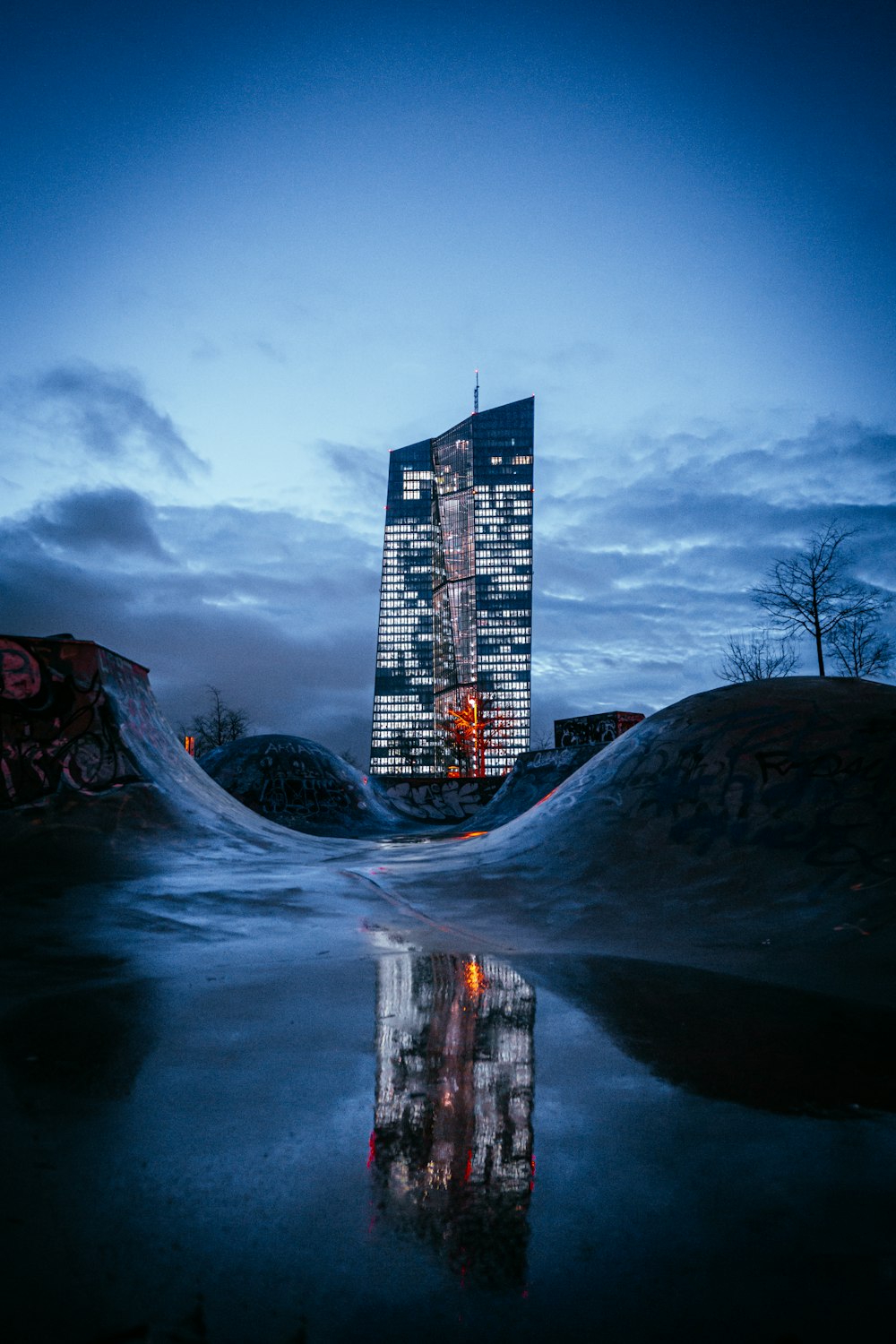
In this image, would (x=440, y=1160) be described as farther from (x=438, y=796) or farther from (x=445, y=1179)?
(x=438, y=796)

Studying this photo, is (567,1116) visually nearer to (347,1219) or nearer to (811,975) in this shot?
(347,1219)

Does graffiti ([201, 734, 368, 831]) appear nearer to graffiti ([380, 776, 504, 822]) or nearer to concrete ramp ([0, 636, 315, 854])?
graffiti ([380, 776, 504, 822])

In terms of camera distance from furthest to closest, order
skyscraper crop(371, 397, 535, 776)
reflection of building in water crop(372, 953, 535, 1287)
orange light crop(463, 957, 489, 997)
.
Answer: skyscraper crop(371, 397, 535, 776), orange light crop(463, 957, 489, 997), reflection of building in water crop(372, 953, 535, 1287)

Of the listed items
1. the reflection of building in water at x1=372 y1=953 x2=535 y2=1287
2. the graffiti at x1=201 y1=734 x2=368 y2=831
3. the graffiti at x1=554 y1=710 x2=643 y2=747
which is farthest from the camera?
the graffiti at x1=554 y1=710 x2=643 y2=747

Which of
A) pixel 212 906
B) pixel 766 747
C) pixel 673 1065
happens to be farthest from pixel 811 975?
pixel 212 906

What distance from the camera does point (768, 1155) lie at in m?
1.99

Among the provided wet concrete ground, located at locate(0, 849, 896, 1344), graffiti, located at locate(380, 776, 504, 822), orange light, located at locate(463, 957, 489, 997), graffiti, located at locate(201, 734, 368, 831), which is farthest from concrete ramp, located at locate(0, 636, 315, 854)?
graffiti, located at locate(380, 776, 504, 822)

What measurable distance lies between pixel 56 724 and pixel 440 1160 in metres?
7.81

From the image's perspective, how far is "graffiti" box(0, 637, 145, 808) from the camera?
7664mm

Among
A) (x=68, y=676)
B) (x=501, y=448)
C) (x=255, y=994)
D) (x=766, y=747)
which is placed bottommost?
(x=255, y=994)

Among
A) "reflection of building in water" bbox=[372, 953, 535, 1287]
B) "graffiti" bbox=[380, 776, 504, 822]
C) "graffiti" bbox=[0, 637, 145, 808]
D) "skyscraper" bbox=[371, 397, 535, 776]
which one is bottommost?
"reflection of building in water" bbox=[372, 953, 535, 1287]

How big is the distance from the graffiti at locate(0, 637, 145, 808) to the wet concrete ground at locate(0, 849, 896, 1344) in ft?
14.9

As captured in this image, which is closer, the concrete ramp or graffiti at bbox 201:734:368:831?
the concrete ramp

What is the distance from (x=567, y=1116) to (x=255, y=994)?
1929 millimetres
